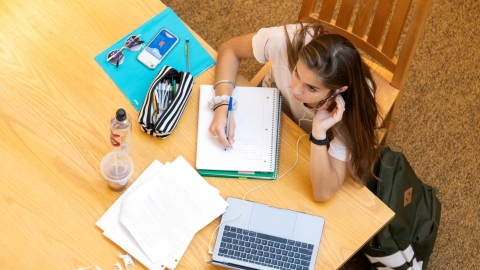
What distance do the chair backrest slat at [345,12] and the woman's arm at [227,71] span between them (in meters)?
0.29

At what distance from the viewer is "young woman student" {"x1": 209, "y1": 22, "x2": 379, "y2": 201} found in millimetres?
1332

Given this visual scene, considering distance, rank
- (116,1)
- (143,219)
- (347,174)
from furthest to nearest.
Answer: (116,1) < (347,174) < (143,219)

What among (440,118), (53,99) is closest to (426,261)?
(440,118)

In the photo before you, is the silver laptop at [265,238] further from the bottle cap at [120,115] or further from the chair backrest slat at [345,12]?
the chair backrest slat at [345,12]

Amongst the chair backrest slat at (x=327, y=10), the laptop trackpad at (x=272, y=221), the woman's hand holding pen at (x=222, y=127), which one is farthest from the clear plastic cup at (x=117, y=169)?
the chair backrest slat at (x=327, y=10)

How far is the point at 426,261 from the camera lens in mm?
2014

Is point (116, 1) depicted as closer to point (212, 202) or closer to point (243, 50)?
point (243, 50)

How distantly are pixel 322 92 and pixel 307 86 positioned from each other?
4 cm

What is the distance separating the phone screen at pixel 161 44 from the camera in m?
1.57

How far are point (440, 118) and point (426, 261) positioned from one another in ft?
2.11

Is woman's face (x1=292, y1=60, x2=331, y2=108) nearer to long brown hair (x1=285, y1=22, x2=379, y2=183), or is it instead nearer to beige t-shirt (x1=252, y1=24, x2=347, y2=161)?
long brown hair (x1=285, y1=22, x2=379, y2=183)

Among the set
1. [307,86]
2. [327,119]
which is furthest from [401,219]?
[307,86]

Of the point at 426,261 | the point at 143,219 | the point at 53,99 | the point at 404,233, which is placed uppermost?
the point at 53,99

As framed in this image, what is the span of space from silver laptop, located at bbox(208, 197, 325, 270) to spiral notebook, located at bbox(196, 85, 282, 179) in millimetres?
91
